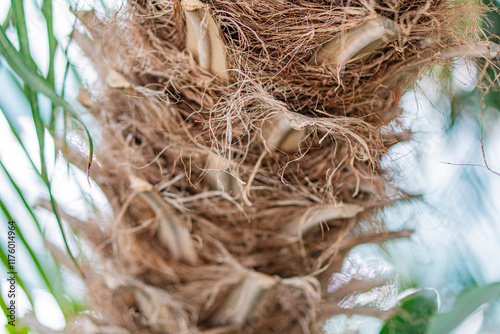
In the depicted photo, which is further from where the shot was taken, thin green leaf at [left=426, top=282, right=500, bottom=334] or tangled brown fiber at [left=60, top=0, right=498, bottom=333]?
tangled brown fiber at [left=60, top=0, right=498, bottom=333]

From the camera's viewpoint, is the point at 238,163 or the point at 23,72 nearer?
the point at 23,72

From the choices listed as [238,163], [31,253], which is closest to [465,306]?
[238,163]

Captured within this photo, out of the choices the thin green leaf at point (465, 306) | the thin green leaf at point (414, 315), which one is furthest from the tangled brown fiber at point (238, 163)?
the thin green leaf at point (465, 306)

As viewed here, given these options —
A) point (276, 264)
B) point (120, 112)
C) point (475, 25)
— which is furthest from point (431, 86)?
point (120, 112)

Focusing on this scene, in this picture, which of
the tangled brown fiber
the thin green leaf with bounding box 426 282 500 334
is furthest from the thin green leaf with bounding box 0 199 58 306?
the thin green leaf with bounding box 426 282 500 334

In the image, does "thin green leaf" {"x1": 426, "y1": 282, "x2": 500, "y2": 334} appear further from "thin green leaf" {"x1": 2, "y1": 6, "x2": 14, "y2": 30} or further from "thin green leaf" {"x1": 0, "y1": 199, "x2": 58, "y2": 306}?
"thin green leaf" {"x1": 2, "y1": 6, "x2": 14, "y2": 30}

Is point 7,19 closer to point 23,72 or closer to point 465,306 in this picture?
point 23,72

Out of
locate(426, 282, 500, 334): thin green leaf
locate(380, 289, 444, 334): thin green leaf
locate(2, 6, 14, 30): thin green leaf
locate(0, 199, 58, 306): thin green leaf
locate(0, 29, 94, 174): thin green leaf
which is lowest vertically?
locate(380, 289, 444, 334): thin green leaf

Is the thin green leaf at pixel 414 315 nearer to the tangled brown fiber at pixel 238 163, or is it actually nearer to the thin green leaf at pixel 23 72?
the tangled brown fiber at pixel 238 163
